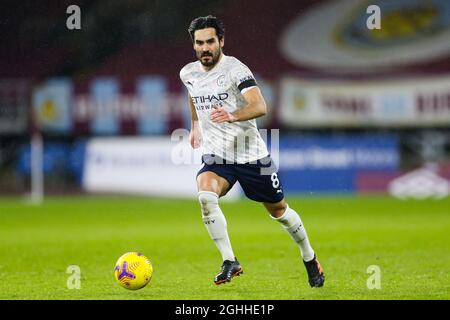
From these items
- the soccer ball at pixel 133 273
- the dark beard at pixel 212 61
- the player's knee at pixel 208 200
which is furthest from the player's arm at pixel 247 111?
the soccer ball at pixel 133 273

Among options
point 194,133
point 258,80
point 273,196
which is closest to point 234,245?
point 194,133

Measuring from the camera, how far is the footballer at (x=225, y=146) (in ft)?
24.4

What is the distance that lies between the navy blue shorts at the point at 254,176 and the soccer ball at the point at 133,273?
0.92 meters

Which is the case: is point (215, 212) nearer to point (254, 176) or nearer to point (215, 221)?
point (215, 221)

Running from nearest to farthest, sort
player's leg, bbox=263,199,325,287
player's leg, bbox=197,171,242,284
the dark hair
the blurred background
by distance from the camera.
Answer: player's leg, bbox=197,171,242,284
the dark hair
player's leg, bbox=263,199,325,287
the blurred background

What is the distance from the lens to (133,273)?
7191 millimetres

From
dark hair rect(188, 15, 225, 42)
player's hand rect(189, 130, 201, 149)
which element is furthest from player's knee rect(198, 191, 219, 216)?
dark hair rect(188, 15, 225, 42)

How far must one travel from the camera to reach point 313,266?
7.58 metres

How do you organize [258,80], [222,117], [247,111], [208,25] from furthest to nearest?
[258,80], [208,25], [247,111], [222,117]

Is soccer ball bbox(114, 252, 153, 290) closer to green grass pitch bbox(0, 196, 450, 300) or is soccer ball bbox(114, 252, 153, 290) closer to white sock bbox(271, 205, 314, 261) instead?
green grass pitch bbox(0, 196, 450, 300)

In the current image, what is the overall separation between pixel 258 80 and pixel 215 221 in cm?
1374

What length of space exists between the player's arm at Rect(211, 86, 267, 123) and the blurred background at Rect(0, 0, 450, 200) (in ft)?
34.8

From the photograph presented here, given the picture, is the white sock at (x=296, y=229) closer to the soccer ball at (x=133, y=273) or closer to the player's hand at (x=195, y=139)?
the player's hand at (x=195, y=139)

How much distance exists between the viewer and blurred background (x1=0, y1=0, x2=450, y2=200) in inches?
749
